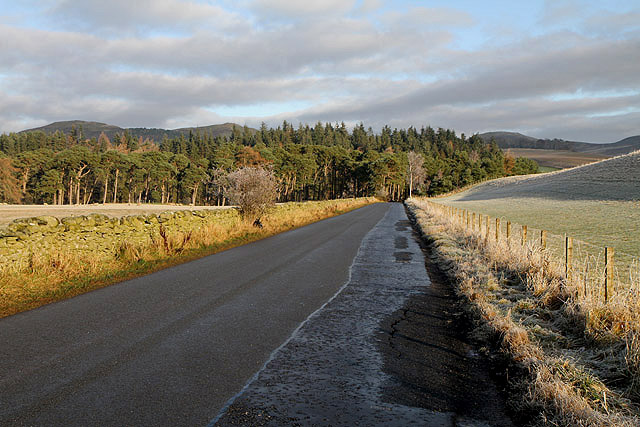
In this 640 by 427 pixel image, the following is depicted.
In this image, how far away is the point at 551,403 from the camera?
4.10 metres

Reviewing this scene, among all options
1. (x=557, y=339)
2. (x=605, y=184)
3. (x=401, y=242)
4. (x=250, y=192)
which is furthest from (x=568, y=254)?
(x=605, y=184)

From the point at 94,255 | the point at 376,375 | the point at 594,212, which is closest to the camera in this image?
the point at 376,375

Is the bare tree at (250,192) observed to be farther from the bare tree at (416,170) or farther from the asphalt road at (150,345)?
the bare tree at (416,170)

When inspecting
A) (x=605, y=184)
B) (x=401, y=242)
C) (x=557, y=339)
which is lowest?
(x=401, y=242)

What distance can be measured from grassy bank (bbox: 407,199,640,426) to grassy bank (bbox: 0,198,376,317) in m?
7.81

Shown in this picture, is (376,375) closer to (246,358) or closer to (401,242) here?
(246,358)

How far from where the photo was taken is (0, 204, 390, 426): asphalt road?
4.18 meters

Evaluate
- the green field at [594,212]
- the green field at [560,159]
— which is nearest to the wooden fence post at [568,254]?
the green field at [594,212]

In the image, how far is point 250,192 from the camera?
79.3ft

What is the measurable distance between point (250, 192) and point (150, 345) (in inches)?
730

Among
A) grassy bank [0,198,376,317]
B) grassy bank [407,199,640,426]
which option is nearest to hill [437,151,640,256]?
grassy bank [407,199,640,426]

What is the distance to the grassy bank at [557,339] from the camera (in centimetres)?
405

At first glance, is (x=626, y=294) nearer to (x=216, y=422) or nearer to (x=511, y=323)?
(x=511, y=323)

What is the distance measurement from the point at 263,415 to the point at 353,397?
93cm
